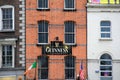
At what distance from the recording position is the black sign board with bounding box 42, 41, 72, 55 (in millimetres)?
42094

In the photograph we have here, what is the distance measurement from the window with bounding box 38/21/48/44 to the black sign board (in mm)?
585

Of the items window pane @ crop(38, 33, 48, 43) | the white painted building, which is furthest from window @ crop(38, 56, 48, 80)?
the white painted building

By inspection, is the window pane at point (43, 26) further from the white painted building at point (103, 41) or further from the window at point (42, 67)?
the white painted building at point (103, 41)

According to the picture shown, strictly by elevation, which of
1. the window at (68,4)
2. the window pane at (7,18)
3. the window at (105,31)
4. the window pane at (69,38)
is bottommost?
the window pane at (69,38)

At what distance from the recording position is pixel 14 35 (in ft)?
139

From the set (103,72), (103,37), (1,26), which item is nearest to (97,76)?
(103,72)

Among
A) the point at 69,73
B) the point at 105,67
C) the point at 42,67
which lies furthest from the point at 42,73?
the point at 105,67

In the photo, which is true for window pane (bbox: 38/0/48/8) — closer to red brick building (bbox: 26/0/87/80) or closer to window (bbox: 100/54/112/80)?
red brick building (bbox: 26/0/87/80)

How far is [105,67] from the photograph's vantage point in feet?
139

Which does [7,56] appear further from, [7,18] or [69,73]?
[69,73]

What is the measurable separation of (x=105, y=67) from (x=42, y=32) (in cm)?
594

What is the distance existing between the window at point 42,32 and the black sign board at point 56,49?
58cm

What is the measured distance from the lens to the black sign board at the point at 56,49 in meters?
42.1

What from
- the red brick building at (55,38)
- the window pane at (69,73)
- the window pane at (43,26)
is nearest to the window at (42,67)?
the red brick building at (55,38)
